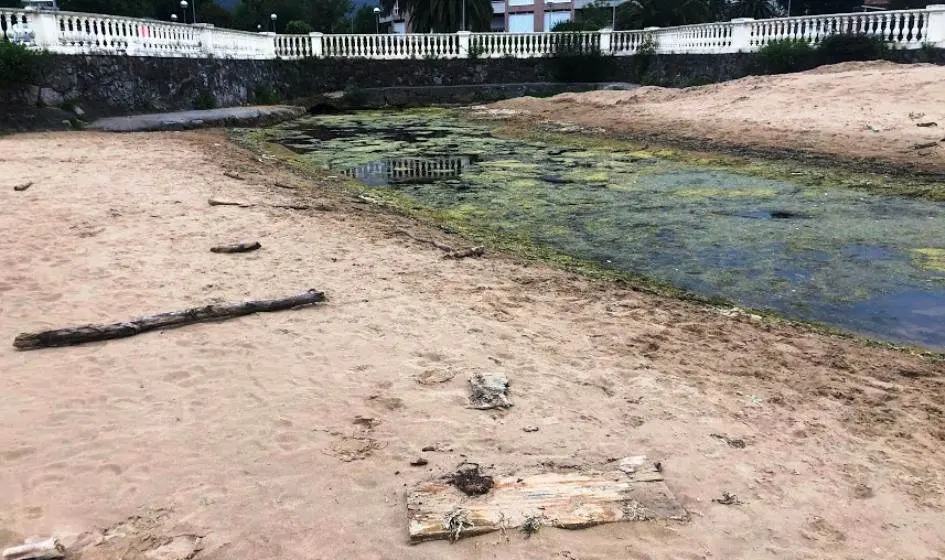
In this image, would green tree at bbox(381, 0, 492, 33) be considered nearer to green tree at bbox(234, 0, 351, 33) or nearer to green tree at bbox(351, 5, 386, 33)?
green tree at bbox(234, 0, 351, 33)

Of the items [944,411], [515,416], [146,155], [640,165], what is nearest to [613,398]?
[515,416]

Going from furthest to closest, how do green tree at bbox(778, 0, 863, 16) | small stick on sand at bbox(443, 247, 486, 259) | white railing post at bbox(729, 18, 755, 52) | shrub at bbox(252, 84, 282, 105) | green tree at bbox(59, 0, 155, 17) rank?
green tree at bbox(778, 0, 863, 16) → green tree at bbox(59, 0, 155, 17) → shrub at bbox(252, 84, 282, 105) → white railing post at bbox(729, 18, 755, 52) → small stick on sand at bbox(443, 247, 486, 259)

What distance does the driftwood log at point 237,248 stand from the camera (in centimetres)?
536

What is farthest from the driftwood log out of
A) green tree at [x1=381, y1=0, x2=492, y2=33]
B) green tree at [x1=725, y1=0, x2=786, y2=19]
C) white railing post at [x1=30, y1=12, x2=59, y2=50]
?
green tree at [x1=725, y1=0, x2=786, y2=19]

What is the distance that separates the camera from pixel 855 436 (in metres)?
2.94

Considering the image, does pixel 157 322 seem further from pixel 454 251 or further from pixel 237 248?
pixel 454 251

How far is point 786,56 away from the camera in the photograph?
53.5 feet

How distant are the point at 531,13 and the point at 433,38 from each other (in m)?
37.9

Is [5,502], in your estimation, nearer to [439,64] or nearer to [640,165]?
[640,165]

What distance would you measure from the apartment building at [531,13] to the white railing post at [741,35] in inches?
1588

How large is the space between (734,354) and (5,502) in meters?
3.32

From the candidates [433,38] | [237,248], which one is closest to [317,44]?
[433,38]

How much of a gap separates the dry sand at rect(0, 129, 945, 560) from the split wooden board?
0.05 m

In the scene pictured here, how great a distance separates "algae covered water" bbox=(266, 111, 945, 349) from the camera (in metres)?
4.89
